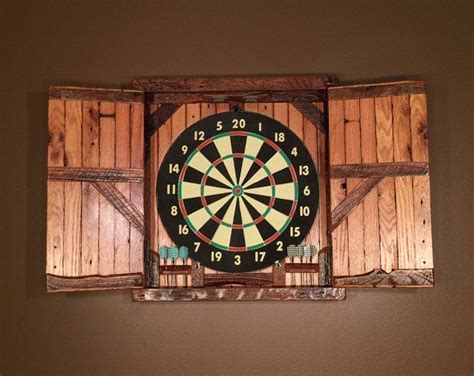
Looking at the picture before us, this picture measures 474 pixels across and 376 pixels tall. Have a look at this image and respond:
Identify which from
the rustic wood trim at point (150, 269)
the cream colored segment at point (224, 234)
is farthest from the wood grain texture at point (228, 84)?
the rustic wood trim at point (150, 269)

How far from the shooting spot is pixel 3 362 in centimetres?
395

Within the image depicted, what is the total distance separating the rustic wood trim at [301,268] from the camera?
397 cm

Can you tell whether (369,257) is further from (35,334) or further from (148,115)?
(35,334)

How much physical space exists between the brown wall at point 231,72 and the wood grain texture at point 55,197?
10.8 inches

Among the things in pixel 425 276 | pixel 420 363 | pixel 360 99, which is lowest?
pixel 420 363

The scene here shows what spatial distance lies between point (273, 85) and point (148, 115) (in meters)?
0.77

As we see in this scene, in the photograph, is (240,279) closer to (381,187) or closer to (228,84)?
(381,187)

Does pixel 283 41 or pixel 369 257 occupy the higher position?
pixel 283 41

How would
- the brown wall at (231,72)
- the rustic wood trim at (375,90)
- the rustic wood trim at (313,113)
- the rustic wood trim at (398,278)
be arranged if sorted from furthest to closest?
the rustic wood trim at (313,113) → the brown wall at (231,72) → the rustic wood trim at (375,90) → the rustic wood trim at (398,278)

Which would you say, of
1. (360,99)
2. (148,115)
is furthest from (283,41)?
(148,115)

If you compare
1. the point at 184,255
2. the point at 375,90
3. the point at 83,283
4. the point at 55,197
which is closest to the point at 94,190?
the point at 55,197

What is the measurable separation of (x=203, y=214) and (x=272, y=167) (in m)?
0.50

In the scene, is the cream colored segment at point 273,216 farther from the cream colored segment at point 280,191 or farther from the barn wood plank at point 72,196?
the barn wood plank at point 72,196

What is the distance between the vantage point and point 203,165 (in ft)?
13.3
